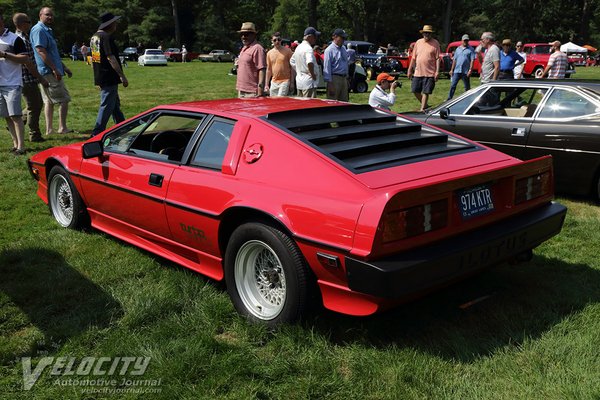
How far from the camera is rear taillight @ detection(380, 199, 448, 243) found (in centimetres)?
254

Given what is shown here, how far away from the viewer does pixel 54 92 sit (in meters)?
8.81

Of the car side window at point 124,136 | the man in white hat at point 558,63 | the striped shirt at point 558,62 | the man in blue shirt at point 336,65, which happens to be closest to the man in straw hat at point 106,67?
the man in blue shirt at point 336,65

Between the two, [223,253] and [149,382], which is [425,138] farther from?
[149,382]

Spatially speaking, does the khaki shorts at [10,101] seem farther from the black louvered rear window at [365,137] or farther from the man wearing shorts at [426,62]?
the man wearing shorts at [426,62]

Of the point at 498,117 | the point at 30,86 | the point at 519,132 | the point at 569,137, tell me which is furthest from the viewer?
the point at 30,86

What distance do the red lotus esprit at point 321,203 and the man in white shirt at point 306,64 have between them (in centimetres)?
493

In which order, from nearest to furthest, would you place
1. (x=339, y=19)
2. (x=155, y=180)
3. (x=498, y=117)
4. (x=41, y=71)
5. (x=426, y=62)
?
1. (x=155, y=180)
2. (x=498, y=117)
3. (x=41, y=71)
4. (x=426, y=62)
5. (x=339, y=19)

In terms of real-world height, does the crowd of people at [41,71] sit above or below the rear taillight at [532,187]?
above

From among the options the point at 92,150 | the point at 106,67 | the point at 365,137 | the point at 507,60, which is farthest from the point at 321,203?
the point at 507,60

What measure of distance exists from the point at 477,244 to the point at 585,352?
749mm

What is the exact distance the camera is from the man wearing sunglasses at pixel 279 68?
858 cm

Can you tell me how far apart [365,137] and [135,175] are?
→ 1.64 meters

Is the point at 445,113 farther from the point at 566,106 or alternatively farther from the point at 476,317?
the point at 476,317

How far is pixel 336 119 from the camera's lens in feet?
11.6
